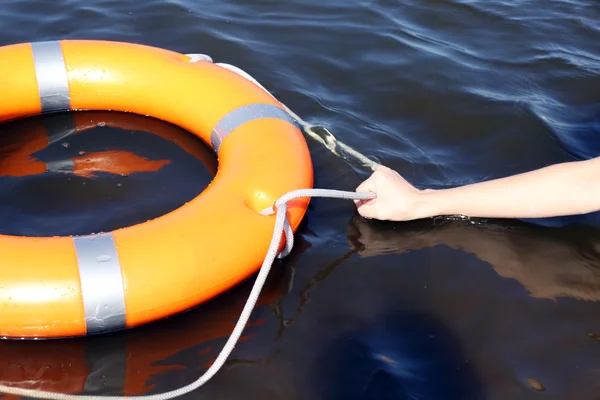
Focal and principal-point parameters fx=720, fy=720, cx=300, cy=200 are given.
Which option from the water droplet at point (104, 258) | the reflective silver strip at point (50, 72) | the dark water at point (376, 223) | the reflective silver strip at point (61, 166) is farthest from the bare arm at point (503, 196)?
the reflective silver strip at point (50, 72)

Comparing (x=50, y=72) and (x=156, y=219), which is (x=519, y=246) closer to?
(x=156, y=219)

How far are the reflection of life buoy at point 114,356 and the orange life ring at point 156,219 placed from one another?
55 millimetres

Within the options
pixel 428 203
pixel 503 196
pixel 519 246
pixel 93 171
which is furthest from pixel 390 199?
pixel 93 171

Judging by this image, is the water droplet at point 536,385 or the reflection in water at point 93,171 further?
the reflection in water at point 93,171

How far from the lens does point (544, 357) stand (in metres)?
2.22

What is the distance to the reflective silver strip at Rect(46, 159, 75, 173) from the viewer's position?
2936 mm

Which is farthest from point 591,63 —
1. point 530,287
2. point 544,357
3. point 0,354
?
point 0,354

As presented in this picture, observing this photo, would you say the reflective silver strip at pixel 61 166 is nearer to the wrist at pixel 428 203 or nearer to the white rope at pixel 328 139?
the white rope at pixel 328 139

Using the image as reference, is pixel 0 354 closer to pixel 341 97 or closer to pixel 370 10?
pixel 341 97

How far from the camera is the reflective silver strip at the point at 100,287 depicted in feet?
6.89

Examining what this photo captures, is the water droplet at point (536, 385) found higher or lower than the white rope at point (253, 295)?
lower

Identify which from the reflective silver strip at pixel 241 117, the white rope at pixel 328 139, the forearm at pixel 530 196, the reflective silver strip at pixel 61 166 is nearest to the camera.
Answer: the forearm at pixel 530 196

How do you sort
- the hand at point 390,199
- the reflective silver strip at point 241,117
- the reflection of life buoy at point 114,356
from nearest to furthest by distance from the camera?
1. the reflection of life buoy at point 114,356
2. the hand at point 390,199
3. the reflective silver strip at point 241,117

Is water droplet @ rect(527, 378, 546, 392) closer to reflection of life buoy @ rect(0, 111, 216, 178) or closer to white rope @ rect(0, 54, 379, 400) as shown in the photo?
white rope @ rect(0, 54, 379, 400)
